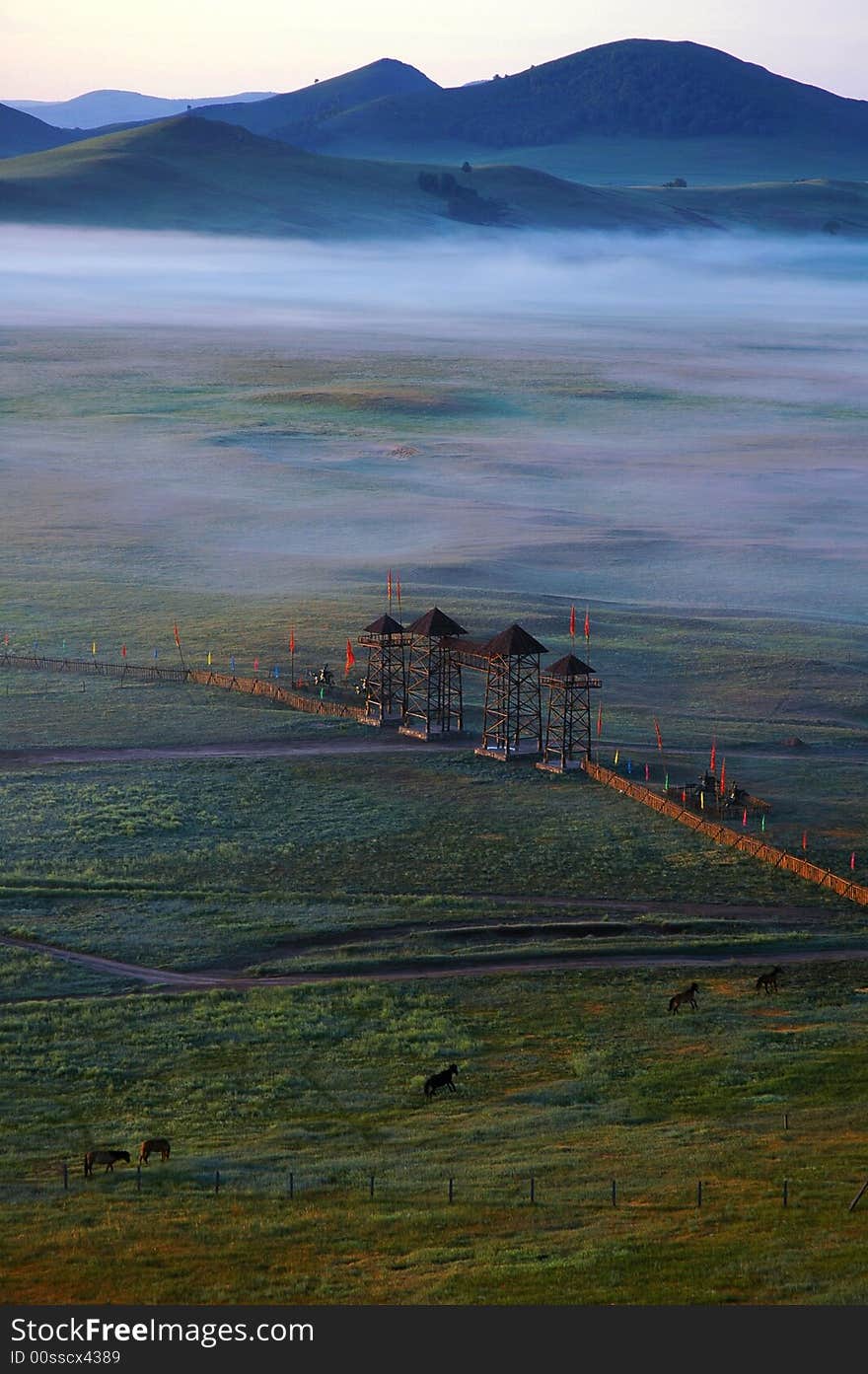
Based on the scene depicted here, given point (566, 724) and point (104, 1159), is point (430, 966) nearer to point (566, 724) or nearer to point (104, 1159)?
point (104, 1159)

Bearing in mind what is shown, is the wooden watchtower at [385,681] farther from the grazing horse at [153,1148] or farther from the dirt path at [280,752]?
the grazing horse at [153,1148]

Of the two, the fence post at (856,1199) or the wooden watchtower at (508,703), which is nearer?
the fence post at (856,1199)

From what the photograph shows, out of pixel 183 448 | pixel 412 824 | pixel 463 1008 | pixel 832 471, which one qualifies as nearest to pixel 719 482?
pixel 832 471

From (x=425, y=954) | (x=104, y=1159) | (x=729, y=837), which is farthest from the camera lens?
(x=729, y=837)

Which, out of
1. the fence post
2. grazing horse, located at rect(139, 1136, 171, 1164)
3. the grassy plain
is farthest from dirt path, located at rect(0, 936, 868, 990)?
the fence post

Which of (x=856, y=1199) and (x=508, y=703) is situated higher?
(x=508, y=703)

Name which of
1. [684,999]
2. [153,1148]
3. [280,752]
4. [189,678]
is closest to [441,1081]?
[153,1148]

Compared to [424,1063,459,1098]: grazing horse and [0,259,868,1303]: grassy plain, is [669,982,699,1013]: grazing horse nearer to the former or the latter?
[0,259,868,1303]: grassy plain

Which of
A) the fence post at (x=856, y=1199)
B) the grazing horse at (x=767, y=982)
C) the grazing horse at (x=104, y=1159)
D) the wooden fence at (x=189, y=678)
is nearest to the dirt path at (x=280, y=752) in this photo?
the wooden fence at (x=189, y=678)
